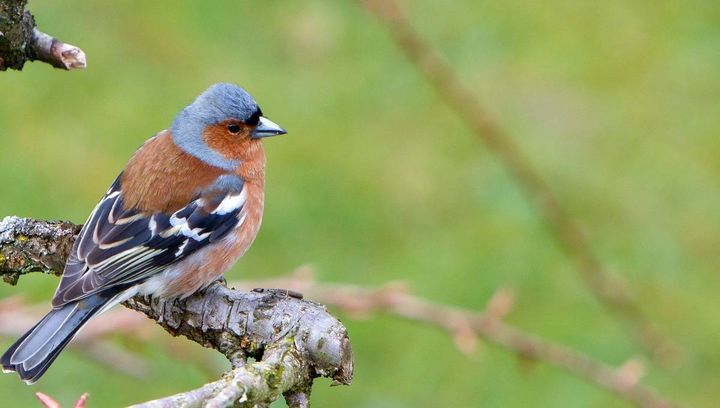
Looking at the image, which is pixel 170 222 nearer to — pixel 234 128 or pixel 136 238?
pixel 136 238

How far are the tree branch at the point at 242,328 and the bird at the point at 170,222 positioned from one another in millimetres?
139

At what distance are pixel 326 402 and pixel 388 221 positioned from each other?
165 cm

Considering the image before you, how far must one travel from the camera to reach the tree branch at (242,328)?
256cm

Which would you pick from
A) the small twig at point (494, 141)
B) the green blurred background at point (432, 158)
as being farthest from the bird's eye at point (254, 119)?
the green blurred background at point (432, 158)

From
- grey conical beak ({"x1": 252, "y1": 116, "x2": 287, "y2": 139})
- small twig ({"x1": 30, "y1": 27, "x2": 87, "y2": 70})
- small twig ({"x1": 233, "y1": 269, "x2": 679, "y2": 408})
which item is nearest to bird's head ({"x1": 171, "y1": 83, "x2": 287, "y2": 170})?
grey conical beak ({"x1": 252, "y1": 116, "x2": 287, "y2": 139})

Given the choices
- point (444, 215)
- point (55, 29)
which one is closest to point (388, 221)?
point (444, 215)

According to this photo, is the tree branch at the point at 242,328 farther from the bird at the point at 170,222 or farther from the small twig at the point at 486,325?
the small twig at the point at 486,325

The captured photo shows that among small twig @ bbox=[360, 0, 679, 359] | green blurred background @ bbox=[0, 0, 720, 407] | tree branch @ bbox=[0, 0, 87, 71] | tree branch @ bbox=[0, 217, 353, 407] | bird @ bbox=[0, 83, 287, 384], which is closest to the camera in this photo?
tree branch @ bbox=[0, 217, 353, 407]

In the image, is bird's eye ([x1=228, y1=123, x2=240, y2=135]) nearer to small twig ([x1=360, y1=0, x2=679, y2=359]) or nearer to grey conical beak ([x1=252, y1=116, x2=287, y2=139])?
grey conical beak ([x1=252, y1=116, x2=287, y2=139])

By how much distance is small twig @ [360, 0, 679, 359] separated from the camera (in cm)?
421

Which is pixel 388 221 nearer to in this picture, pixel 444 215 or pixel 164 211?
pixel 444 215

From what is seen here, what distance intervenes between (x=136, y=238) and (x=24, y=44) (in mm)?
1121

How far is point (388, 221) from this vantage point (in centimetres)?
773

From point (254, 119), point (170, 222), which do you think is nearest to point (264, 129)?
point (254, 119)
